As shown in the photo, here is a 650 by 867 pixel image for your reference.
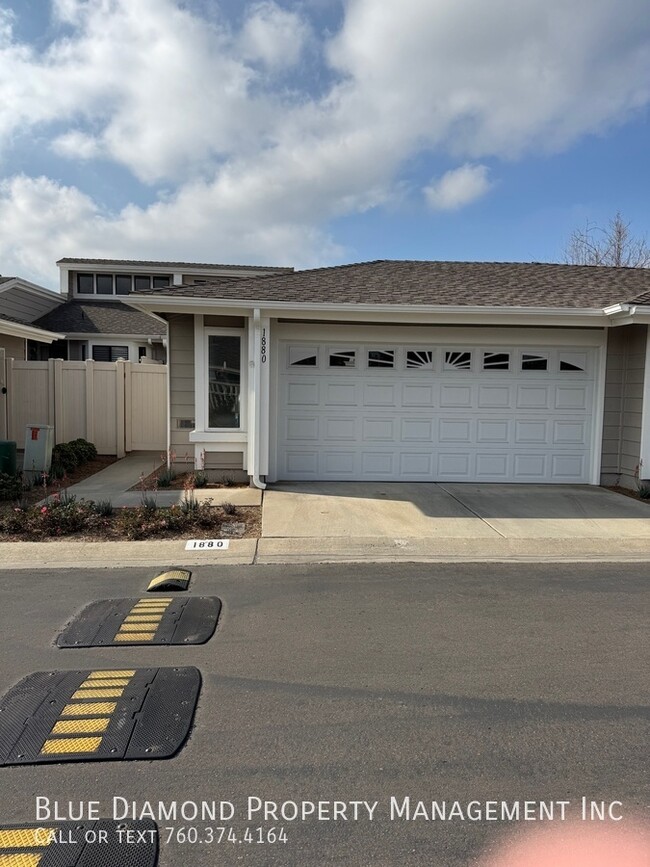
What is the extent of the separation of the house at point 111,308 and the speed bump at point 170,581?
15715 millimetres

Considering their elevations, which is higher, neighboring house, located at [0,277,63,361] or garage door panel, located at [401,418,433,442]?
neighboring house, located at [0,277,63,361]

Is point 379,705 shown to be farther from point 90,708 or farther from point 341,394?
point 341,394

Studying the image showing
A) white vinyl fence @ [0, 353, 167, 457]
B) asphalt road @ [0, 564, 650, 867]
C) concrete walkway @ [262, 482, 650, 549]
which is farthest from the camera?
white vinyl fence @ [0, 353, 167, 457]

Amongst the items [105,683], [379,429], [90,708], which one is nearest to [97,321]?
[379,429]

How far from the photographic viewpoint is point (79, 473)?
37.6ft

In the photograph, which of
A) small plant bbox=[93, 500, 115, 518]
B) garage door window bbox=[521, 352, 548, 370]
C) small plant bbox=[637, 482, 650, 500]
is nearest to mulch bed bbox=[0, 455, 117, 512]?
small plant bbox=[93, 500, 115, 518]

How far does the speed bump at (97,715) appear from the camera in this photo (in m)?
3.03

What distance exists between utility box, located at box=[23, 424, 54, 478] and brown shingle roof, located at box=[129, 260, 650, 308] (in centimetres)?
366

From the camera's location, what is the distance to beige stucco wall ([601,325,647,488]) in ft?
33.6

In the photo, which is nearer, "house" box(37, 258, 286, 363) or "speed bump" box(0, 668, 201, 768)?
"speed bump" box(0, 668, 201, 768)

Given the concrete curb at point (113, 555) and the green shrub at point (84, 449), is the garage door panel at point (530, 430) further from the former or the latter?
the green shrub at point (84, 449)

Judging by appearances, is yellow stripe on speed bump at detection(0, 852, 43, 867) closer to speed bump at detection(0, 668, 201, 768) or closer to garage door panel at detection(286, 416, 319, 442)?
speed bump at detection(0, 668, 201, 768)

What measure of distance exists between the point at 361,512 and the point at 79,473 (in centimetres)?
622

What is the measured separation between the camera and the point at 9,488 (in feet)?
29.6
